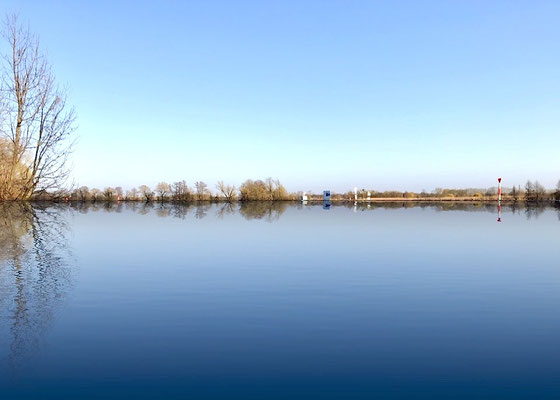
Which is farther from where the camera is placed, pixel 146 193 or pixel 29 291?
pixel 146 193

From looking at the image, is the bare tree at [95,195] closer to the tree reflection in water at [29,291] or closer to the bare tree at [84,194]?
the bare tree at [84,194]

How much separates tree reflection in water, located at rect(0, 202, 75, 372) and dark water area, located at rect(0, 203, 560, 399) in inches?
1.5

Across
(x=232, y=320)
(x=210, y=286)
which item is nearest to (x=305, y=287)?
(x=210, y=286)

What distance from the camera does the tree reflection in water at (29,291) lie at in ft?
21.3

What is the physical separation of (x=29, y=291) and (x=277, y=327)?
6370 millimetres

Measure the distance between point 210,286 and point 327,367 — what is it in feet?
18.8

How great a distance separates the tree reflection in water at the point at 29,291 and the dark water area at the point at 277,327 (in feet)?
0.13

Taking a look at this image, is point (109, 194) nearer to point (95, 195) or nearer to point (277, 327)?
point (95, 195)

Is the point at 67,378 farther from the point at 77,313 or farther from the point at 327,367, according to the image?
the point at 327,367

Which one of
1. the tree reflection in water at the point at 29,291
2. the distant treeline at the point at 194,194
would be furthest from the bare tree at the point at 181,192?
the tree reflection in water at the point at 29,291

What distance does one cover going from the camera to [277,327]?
25.0 ft

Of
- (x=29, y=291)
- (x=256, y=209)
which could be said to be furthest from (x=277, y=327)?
(x=256, y=209)

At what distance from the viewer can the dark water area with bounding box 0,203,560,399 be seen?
5.39 m

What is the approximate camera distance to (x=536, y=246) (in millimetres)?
19297
